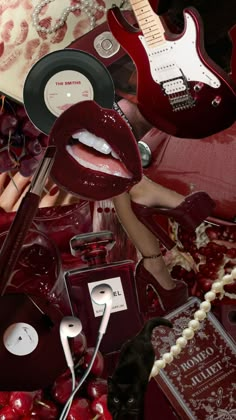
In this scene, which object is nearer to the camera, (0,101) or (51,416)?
(51,416)

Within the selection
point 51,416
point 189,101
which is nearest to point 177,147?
point 189,101

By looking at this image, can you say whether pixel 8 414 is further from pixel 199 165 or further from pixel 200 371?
pixel 199 165

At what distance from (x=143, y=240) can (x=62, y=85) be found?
0.90 feet

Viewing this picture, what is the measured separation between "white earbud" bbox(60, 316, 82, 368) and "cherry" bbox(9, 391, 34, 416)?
0.24 feet

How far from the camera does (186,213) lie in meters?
0.95

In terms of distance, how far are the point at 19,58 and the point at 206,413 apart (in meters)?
0.64

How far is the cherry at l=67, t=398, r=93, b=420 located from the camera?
2.98 ft

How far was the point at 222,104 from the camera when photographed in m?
0.92

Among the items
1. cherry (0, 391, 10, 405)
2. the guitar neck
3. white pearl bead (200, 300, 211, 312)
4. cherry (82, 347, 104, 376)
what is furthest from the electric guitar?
cherry (0, 391, 10, 405)

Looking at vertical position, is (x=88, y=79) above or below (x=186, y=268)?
above

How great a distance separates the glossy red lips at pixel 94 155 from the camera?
990 mm

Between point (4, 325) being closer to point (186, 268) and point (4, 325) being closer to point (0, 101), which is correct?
point (186, 268)

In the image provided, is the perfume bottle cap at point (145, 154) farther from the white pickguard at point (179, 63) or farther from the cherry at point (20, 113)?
the cherry at point (20, 113)

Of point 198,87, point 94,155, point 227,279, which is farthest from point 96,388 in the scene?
point 198,87
